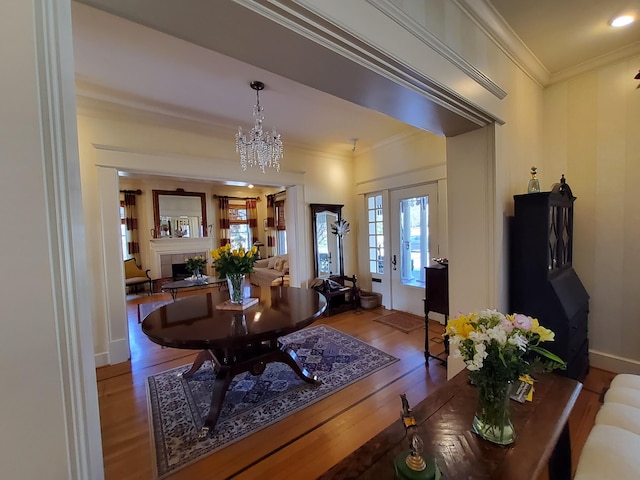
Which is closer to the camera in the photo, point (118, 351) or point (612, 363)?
point (612, 363)

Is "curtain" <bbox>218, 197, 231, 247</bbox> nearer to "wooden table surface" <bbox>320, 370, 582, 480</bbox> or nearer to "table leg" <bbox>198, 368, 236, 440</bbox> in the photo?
"table leg" <bbox>198, 368, 236, 440</bbox>

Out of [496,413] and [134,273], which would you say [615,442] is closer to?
[496,413]

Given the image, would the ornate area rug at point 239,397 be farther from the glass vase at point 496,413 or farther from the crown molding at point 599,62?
the crown molding at point 599,62

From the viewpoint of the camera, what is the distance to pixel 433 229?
391 centimetres

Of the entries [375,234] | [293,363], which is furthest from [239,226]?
[293,363]

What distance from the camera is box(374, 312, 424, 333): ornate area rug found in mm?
3715

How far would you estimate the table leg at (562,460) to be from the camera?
1.23m


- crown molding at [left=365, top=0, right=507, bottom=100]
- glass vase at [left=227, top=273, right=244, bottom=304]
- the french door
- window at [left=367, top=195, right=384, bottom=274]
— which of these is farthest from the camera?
window at [left=367, top=195, right=384, bottom=274]

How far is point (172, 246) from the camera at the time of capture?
23.0ft

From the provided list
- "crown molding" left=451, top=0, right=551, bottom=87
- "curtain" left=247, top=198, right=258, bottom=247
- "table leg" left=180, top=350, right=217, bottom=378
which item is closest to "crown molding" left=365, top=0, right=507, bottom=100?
"crown molding" left=451, top=0, right=551, bottom=87

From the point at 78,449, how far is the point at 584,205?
3.72 metres

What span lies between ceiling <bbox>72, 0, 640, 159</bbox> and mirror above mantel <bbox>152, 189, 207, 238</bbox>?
4.33 meters

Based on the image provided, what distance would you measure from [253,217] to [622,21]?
26.2 ft

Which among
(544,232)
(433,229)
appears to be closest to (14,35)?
(544,232)
